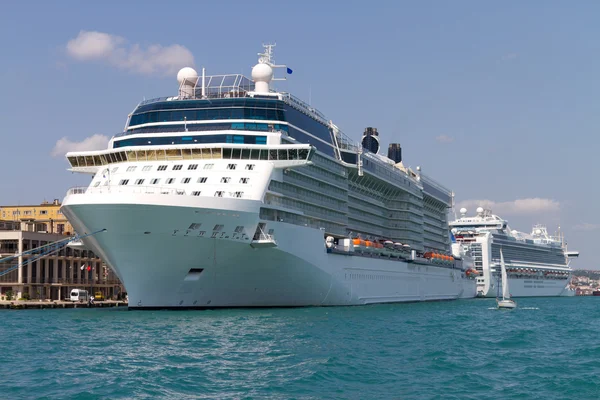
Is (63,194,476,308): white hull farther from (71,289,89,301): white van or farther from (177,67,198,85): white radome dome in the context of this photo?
(71,289,89,301): white van

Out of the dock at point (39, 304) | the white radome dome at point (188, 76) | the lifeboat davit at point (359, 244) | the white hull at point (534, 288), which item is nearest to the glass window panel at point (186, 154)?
the white radome dome at point (188, 76)

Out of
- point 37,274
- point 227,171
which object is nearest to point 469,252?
point 37,274

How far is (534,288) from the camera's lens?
132 metres

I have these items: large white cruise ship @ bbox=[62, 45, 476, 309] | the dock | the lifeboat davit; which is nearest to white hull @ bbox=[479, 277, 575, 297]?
large white cruise ship @ bbox=[62, 45, 476, 309]

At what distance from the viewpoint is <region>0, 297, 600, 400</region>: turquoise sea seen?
2139 cm

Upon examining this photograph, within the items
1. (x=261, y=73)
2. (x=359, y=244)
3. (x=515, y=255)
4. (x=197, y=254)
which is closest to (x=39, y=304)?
(x=261, y=73)

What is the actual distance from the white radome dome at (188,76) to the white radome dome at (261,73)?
439 cm

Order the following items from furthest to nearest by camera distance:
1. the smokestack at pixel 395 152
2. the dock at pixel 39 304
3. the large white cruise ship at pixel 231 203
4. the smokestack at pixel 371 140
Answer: the smokestack at pixel 395 152, the smokestack at pixel 371 140, the dock at pixel 39 304, the large white cruise ship at pixel 231 203

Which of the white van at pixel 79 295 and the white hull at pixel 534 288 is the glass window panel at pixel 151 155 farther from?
the white hull at pixel 534 288

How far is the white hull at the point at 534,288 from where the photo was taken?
122 metres

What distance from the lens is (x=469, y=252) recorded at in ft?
382

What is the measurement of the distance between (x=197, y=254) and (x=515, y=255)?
319 feet

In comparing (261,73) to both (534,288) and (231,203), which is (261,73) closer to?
(231,203)

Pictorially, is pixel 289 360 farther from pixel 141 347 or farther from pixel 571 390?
pixel 571 390
